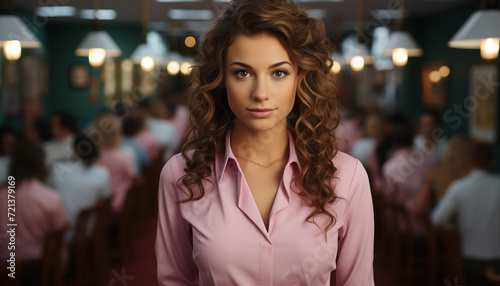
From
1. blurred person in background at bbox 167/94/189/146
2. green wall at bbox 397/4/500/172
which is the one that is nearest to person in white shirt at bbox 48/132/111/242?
green wall at bbox 397/4/500/172

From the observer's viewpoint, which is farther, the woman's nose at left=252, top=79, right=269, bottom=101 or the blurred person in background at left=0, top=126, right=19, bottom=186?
the blurred person in background at left=0, top=126, right=19, bottom=186

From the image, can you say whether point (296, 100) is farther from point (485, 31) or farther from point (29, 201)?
point (29, 201)

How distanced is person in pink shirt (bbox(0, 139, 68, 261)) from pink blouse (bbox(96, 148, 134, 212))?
181 centimetres

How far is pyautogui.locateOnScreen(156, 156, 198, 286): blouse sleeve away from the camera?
1366 mm

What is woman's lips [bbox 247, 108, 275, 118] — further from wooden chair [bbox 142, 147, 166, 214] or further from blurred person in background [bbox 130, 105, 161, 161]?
blurred person in background [bbox 130, 105, 161, 161]

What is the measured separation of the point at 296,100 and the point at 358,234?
0.37 metres

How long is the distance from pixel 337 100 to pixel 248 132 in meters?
0.26

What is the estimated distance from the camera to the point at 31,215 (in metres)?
3.46

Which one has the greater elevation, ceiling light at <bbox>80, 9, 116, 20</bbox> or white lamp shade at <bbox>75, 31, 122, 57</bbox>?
ceiling light at <bbox>80, 9, 116, 20</bbox>

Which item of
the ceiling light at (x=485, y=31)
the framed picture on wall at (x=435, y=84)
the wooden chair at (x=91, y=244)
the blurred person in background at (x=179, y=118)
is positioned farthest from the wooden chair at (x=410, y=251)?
the blurred person in background at (x=179, y=118)

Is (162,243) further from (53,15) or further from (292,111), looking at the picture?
(53,15)

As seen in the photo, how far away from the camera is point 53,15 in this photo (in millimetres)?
11453

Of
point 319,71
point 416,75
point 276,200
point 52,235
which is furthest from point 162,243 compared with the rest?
point 416,75

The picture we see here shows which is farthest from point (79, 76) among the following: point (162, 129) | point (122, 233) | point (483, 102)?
point (483, 102)
